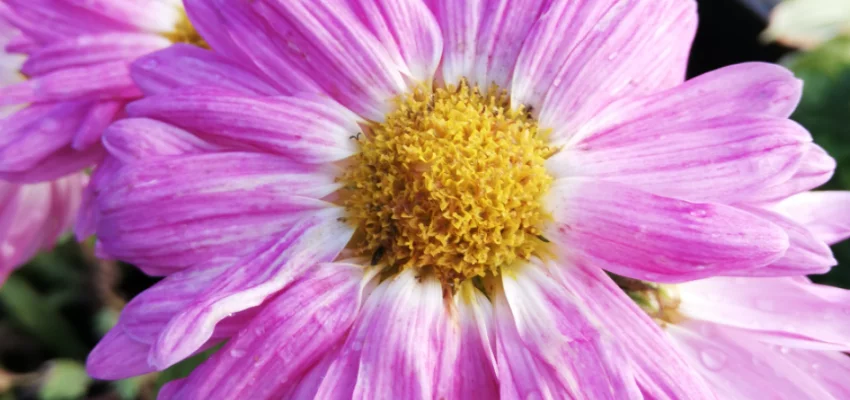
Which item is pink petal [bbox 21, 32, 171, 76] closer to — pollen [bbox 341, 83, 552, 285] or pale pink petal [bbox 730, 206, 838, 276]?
pollen [bbox 341, 83, 552, 285]

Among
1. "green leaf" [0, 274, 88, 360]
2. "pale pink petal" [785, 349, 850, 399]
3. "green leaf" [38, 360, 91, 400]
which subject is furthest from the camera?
"green leaf" [0, 274, 88, 360]

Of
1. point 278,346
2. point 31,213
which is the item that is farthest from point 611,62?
point 31,213

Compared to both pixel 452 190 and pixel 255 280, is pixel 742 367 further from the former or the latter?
pixel 255 280

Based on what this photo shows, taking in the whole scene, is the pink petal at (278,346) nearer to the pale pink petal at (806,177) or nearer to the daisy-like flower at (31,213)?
the pale pink petal at (806,177)

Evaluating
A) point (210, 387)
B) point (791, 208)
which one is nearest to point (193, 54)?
point (210, 387)

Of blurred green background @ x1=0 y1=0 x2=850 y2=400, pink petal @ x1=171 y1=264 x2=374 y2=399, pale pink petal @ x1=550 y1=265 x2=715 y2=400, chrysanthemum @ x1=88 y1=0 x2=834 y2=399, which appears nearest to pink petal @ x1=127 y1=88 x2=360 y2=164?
chrysanthemum @ x1=88 y1=0 x2=834 y2=399

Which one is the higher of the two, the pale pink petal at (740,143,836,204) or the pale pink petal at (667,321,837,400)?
the pale pink petal at (740,143,836,204)

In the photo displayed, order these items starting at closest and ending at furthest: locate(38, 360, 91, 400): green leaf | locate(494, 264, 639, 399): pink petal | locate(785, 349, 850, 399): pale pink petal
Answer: locate(494, 264, 639, 399): pink petal
locate(785, 349, 850, 399): pale pink petal
locate(38, 360, 91, 400): green leaf
